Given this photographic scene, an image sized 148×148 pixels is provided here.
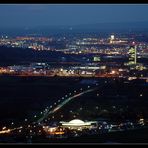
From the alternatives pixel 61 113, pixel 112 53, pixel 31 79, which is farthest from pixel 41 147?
pixel 112 53

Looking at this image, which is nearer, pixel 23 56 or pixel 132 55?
pixel 23 56

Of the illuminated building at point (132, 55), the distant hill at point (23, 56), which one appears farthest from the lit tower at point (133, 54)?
the distant hill at point (23, 56)

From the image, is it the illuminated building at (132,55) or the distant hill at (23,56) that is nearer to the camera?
the illuminated building at (132,55)

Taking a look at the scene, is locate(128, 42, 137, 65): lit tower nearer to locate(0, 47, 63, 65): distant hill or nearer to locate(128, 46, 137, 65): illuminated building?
locate(128, 46, 137, 65): illuminated building

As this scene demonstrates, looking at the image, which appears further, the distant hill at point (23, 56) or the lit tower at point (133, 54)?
the distant hill at point (23, 56)

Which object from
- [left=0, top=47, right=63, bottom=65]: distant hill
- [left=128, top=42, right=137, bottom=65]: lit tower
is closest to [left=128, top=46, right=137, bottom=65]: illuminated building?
[left=128, top=42, right=137, bottom=65]: lit tower

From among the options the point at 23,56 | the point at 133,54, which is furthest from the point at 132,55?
the point at 23,56

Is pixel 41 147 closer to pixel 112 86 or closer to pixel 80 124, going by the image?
pixel 80 124

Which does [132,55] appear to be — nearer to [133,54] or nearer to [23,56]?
[133,54]

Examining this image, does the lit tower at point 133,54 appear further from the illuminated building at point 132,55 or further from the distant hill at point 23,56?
the distant hill at point 23,56

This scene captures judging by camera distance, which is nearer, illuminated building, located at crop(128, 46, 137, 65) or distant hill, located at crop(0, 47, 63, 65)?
illuminated building, located at crop(128, 46, 137, 65)

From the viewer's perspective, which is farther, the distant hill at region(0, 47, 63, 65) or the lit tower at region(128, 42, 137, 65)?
the distant hill at region(0, 47, 63, 65)
